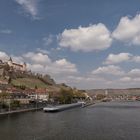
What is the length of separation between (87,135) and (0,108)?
5290 centimetres

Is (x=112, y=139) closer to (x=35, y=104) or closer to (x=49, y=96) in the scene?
(x=35, y=104)

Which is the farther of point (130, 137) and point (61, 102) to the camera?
point (61, 102)

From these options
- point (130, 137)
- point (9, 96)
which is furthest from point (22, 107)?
point (130, 137)

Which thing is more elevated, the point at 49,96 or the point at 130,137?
the point at 49,96

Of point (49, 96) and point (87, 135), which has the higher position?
point (49, 96)

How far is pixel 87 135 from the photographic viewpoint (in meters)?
50.3

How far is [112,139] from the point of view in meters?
46.2

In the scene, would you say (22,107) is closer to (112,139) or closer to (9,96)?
(9,96)

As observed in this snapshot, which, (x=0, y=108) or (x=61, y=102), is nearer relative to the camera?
(x=0, y=108)

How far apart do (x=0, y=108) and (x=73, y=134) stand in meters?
51.1

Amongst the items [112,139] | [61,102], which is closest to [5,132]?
[112,139]

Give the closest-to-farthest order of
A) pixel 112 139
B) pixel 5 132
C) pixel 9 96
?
pixel 112 139, pixel 5 132, pixel 9 96

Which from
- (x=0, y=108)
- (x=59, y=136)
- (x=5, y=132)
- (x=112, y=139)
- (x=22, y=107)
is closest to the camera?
(x=112, y=139)

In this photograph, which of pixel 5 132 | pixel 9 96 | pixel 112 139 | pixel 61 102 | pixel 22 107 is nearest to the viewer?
pixel 112 139
